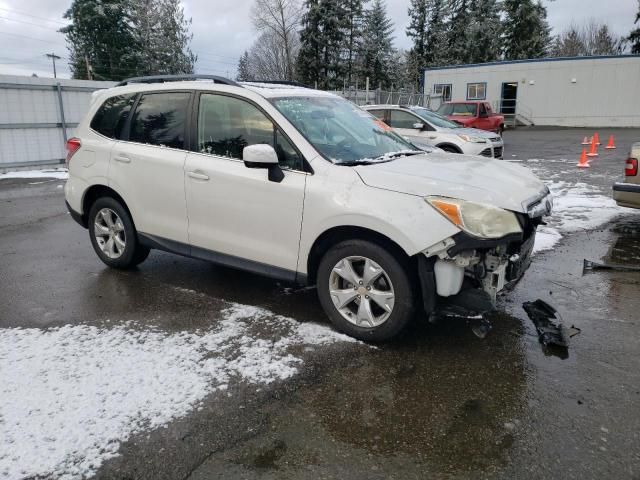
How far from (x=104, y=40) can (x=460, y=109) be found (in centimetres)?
3089

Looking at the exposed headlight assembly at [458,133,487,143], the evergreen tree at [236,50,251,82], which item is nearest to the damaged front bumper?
the exposed headlight assembly at [458,133,487,143]

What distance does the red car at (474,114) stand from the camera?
21.8 m

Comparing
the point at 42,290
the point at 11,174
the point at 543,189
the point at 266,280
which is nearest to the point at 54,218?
the point at 42,290

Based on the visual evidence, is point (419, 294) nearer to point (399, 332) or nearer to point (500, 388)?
point (399, 332)

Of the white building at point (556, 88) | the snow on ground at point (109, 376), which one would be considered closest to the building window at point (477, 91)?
the white building at point (556, 88)

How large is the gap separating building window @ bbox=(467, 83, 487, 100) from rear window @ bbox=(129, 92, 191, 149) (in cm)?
3682

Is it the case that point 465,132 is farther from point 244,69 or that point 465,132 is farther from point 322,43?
point 244,69

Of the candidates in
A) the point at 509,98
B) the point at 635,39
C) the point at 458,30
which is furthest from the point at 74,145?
the point at 458,30

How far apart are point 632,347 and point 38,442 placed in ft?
12.7

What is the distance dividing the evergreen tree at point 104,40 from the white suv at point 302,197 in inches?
1564

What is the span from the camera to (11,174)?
1291 cm

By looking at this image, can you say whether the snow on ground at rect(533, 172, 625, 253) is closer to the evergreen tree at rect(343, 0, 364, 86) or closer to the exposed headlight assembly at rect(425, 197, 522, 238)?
the exposed headlight assembly at rect(425, 197, 522, 238)

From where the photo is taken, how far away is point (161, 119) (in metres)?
4.83

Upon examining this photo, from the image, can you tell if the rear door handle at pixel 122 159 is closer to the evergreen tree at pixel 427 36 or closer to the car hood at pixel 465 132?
the car hood at pixel 465 132
